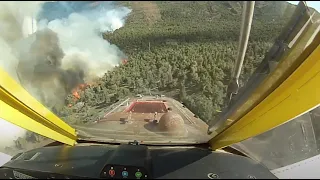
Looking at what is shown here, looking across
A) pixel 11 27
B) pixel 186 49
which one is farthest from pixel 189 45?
pixel 11 27

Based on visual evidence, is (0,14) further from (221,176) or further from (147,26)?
(221,176)

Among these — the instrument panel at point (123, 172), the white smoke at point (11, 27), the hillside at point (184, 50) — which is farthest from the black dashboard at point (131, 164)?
the white smoke at point (11, 27)

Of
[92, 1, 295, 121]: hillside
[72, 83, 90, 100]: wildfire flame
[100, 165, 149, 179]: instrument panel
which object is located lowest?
[100, 165, 149, 179]: instrument panel

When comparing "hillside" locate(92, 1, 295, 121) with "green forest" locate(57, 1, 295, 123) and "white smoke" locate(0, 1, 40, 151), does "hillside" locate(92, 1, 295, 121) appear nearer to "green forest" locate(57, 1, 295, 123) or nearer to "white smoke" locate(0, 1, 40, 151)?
"green forest" locate(57, 1, 295, 123)

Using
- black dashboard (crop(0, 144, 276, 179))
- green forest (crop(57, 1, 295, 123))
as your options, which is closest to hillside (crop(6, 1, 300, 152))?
green forest (crop(57, 1, 295, 123))

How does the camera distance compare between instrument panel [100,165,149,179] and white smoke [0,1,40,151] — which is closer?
white smoke [0,1,40,151]
